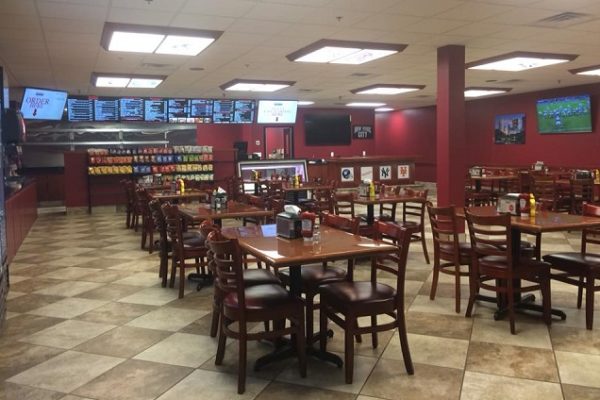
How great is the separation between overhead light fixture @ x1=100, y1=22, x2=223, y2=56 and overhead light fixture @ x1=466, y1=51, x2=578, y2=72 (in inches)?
191

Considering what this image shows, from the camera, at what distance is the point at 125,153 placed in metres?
12.8

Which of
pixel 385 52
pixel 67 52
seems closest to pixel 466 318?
pixel 385 52

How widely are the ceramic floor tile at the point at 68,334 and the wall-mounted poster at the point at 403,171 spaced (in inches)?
487

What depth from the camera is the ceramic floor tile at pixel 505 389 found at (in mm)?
3068

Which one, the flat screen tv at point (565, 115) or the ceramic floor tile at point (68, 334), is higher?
the flat screen tv at point (565, 115)

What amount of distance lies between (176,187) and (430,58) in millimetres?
4872

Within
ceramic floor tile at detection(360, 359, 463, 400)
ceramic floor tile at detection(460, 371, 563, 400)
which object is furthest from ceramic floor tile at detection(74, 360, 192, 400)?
ceramic floor tile at detection(460, 371, 563, 400)

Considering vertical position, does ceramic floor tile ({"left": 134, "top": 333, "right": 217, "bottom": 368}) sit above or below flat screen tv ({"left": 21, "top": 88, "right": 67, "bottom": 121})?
below

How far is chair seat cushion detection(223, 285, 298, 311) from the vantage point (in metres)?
3.26

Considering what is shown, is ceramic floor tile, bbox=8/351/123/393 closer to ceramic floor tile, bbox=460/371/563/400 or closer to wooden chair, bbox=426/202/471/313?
ceramic floor tile, bbox=460/371/563/400

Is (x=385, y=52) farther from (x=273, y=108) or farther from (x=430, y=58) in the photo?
(x=273, y=108)

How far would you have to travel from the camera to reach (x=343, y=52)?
798 cm

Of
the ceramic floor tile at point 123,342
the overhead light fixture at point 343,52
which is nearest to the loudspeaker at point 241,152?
the overhead light fixture at point 343,52

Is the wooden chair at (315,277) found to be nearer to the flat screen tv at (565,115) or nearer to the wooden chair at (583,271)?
the wooden chair at (583,271)
